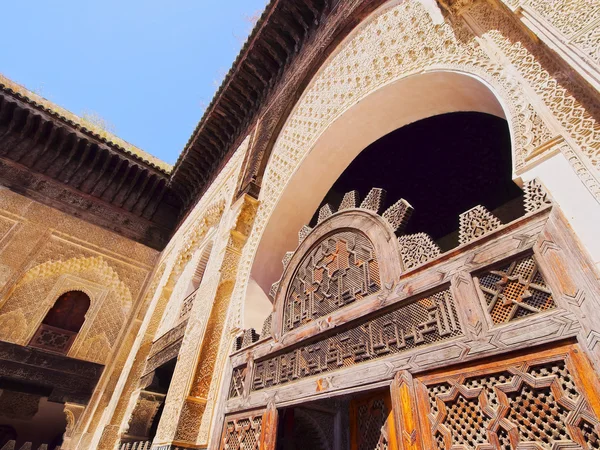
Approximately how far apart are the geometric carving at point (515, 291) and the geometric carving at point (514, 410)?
14cm

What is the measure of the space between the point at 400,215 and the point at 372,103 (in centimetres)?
113

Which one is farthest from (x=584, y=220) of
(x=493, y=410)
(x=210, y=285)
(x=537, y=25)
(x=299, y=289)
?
(x=210, y=285)

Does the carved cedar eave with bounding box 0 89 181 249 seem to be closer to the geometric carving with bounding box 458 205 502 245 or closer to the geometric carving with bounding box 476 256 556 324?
the geometric carving with bounding box 458 205 502 245

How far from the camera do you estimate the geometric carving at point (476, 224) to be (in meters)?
1.12

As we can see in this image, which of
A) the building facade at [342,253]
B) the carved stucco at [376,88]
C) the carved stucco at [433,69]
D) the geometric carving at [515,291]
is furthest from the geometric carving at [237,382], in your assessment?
the geometric carving at [515,291]

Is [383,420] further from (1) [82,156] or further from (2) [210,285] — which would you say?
(1) [82,156]

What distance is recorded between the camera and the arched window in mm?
4602

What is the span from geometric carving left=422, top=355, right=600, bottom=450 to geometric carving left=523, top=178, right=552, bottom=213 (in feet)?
1.43

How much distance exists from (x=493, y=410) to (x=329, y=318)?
0.80m

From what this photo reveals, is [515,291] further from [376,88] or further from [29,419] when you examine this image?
[29,419]

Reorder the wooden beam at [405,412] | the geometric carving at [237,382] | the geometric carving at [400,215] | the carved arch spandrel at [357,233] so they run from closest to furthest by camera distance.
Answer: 1. the wooden beam at [405,412]
2. the carved arch spandrel at [357,233]
3. the geometric carving at [400,215]
4. the geometric carving at [237,382]

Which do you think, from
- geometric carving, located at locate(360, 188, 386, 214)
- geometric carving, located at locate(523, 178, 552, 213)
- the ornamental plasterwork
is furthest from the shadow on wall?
the ornamental plasterwork

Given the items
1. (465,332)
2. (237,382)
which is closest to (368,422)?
(237,382)

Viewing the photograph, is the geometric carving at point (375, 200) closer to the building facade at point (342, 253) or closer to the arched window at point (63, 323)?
the building facade at point (342, 253)
